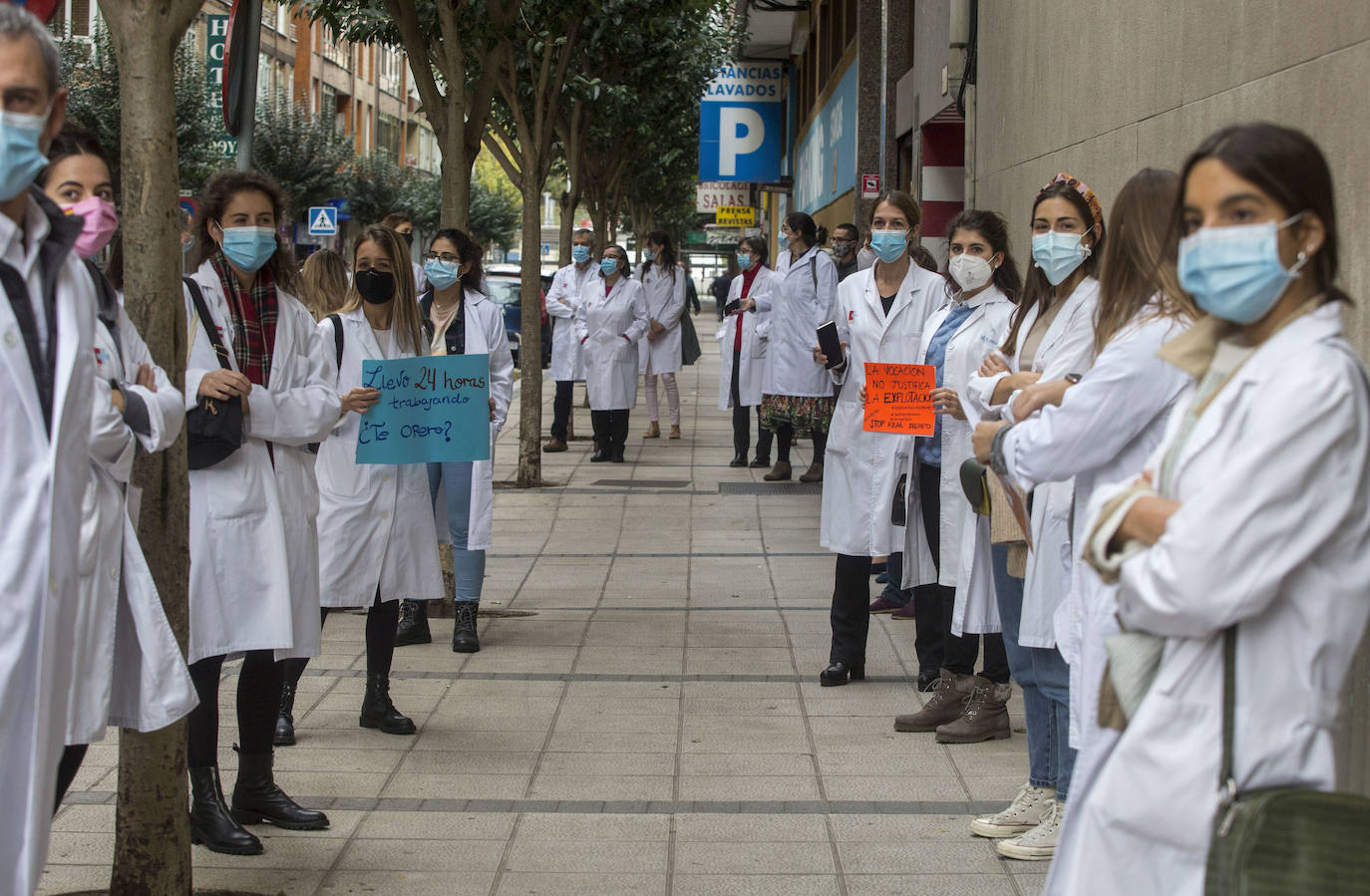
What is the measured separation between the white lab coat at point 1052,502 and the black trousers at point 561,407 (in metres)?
11.8

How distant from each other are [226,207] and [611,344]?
35.7 ft

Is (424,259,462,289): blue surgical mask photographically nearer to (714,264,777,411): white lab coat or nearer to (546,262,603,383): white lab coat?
(714,264,777,411): white lab coat

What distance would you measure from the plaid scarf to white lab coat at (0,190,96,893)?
173 centimetres

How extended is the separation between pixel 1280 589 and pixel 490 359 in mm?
5610

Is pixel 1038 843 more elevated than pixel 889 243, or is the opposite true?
pixel 889 243

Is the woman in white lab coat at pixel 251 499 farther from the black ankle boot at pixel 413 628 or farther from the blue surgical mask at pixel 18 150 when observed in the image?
the black ankle boot at pixel 413 628

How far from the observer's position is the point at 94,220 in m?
3.58

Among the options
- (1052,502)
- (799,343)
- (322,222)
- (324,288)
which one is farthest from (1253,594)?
(322,222)

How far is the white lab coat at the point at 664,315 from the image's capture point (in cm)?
1680

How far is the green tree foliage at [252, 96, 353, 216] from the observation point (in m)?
40.3

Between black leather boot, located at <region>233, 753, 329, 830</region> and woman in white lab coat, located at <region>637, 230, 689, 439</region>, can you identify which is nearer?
black leather boot, located at <region>233, 753, 329, 830</region>

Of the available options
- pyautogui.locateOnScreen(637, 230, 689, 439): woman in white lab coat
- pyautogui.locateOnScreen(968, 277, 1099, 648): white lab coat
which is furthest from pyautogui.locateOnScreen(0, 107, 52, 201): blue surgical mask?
pyautogui.locateOnScreen(637, 230, 689, 439): woman in white lab coat

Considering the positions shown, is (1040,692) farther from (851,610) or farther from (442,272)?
(442,272)

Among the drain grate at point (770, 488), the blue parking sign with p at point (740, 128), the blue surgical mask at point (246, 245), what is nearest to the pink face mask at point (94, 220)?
the blue surgical mask at point (246, 245)
